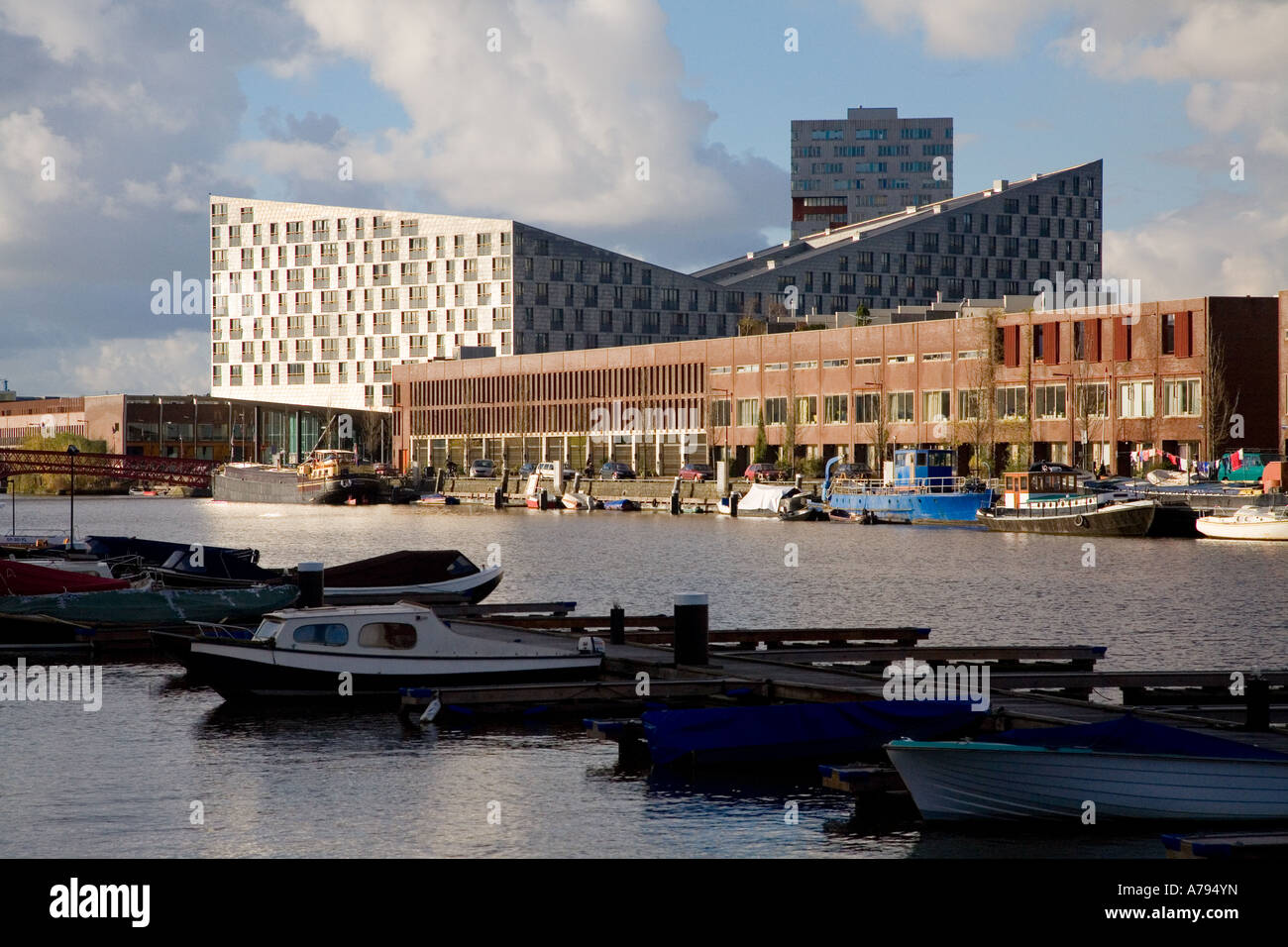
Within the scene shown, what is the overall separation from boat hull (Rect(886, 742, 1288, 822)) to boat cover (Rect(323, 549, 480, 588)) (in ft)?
112

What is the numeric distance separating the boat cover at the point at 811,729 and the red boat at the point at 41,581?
83.8 feet

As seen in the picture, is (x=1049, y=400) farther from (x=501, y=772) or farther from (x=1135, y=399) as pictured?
(x=501, y=772)

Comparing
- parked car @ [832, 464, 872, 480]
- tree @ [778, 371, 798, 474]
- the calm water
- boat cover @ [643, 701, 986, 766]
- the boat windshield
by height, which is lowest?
the calm water

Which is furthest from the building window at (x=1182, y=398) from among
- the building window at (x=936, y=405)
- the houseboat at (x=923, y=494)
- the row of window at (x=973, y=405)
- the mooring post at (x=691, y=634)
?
the mooring post at (x=691, y=634)

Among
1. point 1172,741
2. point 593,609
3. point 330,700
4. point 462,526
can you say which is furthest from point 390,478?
point 1172,741

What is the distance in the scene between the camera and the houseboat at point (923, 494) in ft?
399

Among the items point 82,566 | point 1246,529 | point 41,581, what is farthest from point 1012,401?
point 41,581

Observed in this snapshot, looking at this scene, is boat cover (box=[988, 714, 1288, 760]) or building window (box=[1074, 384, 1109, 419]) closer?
boat cover (box=[988, 714, 1288, 760])

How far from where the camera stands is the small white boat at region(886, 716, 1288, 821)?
23.0 meters

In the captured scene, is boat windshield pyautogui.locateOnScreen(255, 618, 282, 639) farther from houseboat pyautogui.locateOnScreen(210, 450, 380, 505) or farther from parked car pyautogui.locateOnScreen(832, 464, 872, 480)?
houseboat pyautogui.locateOnScreen(210, 450, 380, 505)

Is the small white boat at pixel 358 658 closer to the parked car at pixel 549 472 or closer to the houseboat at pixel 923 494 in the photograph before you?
the houseboat at pixel 923 494

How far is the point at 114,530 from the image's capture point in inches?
4665

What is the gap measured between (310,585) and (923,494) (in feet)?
271

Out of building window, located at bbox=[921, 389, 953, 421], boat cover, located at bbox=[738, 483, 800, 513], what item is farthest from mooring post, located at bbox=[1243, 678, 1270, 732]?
building window, located at bbox=[921, 389, 953, 421]
